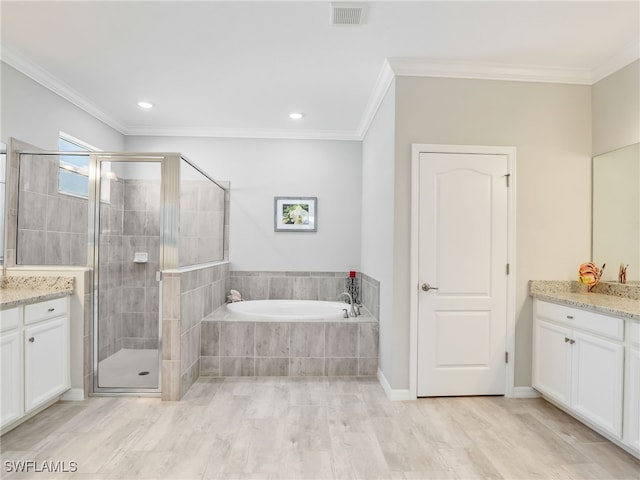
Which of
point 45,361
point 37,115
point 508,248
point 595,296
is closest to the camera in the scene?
point 45,361

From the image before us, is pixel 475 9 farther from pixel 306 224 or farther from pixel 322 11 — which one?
pixel 306 224

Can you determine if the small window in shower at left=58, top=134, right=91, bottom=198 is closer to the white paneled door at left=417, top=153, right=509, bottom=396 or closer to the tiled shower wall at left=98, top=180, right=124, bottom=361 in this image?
the tiled shower wall at left=98, top=180, right=124, bottom=361

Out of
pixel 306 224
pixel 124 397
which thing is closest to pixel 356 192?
pixel 306 224

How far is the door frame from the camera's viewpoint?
3.02 m

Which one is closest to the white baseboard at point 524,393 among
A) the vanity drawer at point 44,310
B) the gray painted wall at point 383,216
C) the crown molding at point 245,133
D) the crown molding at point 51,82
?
the gray painted wall at point 383,216

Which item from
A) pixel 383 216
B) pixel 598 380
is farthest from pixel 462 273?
pixel 598 380

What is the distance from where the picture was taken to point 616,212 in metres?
2.99

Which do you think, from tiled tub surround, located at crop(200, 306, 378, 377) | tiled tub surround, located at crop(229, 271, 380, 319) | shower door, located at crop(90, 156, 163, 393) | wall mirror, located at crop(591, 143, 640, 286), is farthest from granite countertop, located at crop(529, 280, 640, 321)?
shower door, located at crop(90, 156, 163, 393)

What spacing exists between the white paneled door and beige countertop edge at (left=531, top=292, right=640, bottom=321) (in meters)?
0.38

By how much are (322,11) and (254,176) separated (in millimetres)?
2720

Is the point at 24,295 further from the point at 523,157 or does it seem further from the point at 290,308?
the point at 523,157

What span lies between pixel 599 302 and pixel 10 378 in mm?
3912

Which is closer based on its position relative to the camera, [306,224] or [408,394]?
[408,394]

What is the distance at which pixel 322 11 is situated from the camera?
232 centimetres
